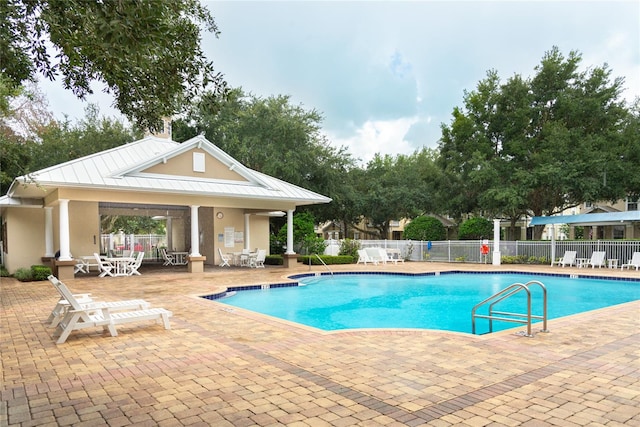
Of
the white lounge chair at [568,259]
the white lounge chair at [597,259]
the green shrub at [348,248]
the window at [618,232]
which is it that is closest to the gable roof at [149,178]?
the green shrub at [348,248]

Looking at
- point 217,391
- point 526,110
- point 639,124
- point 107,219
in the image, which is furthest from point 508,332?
point 107,219

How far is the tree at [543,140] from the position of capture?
23531 millimetres

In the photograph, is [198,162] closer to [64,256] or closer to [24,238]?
[64,256]

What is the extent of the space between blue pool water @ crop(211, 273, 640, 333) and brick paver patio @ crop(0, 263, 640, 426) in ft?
9.31

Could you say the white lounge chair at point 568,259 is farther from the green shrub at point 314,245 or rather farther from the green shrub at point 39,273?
the green shrub at point 39,273

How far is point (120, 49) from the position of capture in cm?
341

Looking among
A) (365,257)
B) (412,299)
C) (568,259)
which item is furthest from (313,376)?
(568,259)

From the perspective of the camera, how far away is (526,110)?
25766 mm

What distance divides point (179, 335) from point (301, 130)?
76.3 ft

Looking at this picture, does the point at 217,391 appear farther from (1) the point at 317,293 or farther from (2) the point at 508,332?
(1) the point at 317,293

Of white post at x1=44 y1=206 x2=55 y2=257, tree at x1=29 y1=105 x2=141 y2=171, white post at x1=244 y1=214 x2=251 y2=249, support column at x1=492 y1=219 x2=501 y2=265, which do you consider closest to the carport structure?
support column at x1=492 y1=219 x2=501 y2=265

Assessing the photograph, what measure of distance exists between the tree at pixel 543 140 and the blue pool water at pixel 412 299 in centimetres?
924

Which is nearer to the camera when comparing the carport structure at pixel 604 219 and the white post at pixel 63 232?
the white post at pixel 63 232

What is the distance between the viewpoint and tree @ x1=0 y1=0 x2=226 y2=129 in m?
3.15
